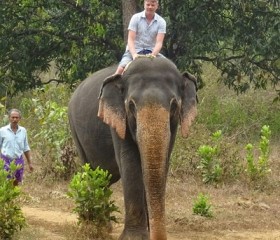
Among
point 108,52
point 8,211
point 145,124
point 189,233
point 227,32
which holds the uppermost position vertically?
point 227,32

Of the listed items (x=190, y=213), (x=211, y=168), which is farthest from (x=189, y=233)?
(x=211, y=168)

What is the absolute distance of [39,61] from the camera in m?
14.4

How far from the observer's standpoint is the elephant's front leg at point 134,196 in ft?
23.0

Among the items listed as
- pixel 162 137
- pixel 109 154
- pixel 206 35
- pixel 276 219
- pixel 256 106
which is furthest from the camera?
pixel 256 106

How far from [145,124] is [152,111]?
0.12 metres

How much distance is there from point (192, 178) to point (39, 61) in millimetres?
4060

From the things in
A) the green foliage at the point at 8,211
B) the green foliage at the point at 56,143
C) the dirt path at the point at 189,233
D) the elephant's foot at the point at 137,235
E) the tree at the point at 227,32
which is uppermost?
the tree at the point at 227,32

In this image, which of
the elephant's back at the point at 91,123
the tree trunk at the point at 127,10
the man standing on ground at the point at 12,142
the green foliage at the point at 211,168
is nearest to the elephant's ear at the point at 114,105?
the elephant's back at the point at 91,123

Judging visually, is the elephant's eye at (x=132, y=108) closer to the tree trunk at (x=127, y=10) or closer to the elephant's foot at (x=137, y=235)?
the elephant's foot at (x=137, y=235)

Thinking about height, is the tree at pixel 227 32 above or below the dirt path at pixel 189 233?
above

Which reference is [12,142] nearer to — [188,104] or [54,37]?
[188,104]

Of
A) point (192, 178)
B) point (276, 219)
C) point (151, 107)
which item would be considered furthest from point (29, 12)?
point (151, 107)

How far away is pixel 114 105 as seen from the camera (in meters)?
6.86

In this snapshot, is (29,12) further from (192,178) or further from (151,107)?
(151,107)
